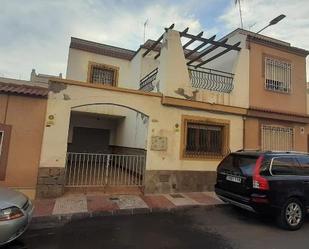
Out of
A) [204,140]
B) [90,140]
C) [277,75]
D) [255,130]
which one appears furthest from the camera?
[90,140]

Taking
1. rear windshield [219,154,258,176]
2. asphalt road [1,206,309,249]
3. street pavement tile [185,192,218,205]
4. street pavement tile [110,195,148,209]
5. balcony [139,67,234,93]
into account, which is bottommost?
asphalt road [1,206,309,249]

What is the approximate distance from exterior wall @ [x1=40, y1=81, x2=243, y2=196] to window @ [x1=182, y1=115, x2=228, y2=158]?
265 mm

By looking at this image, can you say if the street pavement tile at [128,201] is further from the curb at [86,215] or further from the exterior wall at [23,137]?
the exterior wall at [23,137]

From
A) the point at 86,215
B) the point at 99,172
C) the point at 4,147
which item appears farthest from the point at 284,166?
the point at 4,147

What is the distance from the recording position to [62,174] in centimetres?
816

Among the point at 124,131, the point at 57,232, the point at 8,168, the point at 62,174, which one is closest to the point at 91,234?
the point at 57,232

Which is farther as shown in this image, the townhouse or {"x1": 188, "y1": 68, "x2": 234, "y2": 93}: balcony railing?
{"x1": 188, "y1": 68, "x2": 234, "y2": 93}: balcony railing

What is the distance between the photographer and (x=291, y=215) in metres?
6.39

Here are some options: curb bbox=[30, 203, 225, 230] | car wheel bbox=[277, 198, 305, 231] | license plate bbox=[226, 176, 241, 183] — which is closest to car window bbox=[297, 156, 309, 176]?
car wheel bbox=[277, 198, 305, 231]

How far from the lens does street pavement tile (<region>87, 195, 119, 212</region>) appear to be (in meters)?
7.22

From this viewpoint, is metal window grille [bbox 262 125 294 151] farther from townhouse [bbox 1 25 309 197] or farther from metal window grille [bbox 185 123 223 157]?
metal window grille [bbox 185 123 223 157]

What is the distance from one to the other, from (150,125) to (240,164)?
355 centimetres

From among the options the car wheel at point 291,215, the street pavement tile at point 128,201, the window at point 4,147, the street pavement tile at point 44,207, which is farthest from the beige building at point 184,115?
the car wheel at point 291,215

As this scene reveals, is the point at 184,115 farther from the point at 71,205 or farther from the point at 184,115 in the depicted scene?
the point at 71,205
